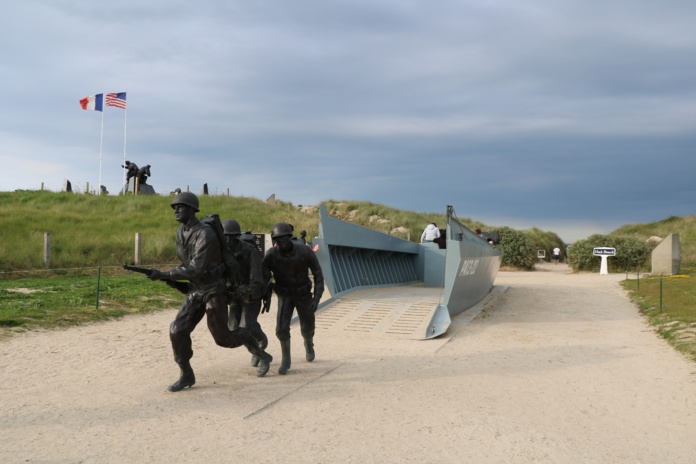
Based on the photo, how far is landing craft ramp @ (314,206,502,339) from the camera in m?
10.9

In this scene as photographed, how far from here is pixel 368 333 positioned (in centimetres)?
1047

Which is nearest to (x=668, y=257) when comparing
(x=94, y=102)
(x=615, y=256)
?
(x=615, y=256)

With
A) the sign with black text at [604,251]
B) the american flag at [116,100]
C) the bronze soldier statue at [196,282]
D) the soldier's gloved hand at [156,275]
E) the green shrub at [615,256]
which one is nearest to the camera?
the soldier's gloved hand at [156,275]

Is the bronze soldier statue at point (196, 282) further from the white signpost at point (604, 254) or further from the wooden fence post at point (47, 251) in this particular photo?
the white signpost at point (604, 254)

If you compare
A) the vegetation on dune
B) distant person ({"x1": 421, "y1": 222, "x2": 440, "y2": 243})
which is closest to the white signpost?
the vegetation on dune

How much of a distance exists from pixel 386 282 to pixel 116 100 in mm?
29351

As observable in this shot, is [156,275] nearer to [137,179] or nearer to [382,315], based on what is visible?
[382,315]

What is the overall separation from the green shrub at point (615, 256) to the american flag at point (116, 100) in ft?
94.8

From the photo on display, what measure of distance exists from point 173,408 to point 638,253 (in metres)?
29.2

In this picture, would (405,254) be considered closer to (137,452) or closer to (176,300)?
(176,300)

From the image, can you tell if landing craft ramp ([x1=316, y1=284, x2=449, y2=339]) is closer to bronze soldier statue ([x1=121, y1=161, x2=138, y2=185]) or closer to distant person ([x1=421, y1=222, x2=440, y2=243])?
distant person ([x1=421, y1=222, x2=440, y2=243])

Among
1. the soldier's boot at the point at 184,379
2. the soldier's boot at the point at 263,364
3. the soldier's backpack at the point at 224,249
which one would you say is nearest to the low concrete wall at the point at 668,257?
the soldier's boot at the point at 263,364

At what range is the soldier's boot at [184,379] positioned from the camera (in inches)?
250

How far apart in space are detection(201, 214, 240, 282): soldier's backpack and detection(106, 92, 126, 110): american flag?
116 ft
